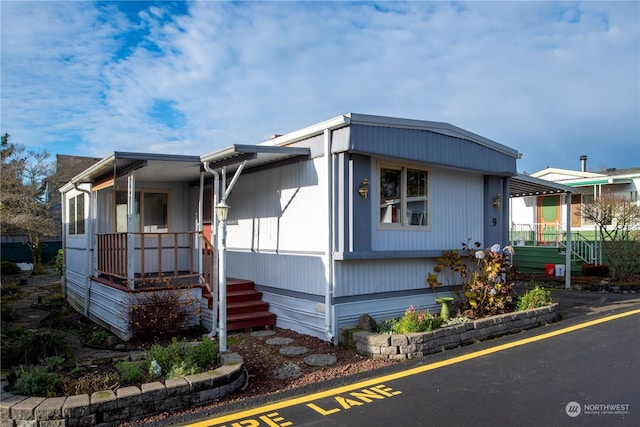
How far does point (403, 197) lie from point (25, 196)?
18625mm

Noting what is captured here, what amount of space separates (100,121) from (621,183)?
17.5 metres

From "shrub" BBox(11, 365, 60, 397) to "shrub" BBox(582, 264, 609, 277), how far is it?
48.0 feet

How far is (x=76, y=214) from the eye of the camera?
11359mm

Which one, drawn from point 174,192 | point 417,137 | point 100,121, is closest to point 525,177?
point 417,137

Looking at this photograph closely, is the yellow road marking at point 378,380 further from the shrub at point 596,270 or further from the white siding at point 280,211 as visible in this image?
the shrub at point 596,270

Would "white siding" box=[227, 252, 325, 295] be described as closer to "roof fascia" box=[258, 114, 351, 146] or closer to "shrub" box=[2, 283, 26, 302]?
"roof fascia" box=[258, 114, 351, 146]

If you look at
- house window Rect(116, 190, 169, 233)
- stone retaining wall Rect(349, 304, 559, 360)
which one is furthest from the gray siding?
house window Rect(116, 190, 169, 233)

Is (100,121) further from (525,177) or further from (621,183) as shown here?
(621,183)

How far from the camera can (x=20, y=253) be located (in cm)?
2406

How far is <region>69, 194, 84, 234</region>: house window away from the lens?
10782 mm

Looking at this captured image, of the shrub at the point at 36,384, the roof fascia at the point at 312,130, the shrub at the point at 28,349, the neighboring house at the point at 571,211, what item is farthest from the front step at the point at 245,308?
the neighboring house at the point at 571,211

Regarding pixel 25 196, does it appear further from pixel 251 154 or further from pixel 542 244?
pixel 542 244

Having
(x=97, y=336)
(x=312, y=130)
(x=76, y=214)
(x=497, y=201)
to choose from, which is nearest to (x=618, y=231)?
(x=497, y=201)

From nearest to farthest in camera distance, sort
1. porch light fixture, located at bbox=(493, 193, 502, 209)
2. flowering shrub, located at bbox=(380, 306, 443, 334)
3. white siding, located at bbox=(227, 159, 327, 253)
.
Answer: flowering shrub, located at bbox=(380, 306, 443, 334), white siding, located at bbox=(227, 159, 327, 253), porch light fixture, located at bbox=(493, 193, 502, 209)
